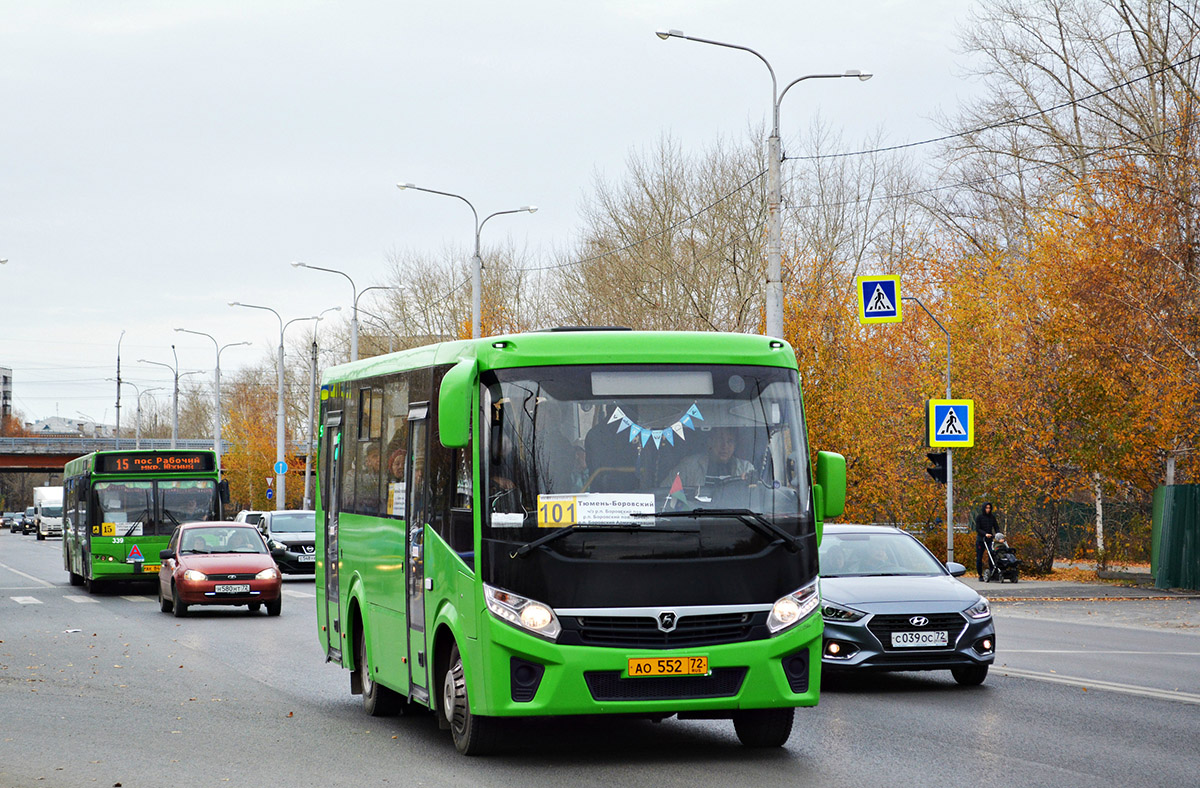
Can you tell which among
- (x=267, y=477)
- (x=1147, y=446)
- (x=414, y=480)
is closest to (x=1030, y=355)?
(x=1147, y=446)

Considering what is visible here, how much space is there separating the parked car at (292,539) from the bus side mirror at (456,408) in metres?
29.0

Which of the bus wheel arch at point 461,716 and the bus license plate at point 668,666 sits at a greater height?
the bus license plate at point 668,666

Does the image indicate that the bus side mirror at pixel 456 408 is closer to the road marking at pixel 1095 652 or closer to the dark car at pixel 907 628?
the dark car at pixel 907 628

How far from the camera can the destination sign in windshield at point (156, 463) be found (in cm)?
3138

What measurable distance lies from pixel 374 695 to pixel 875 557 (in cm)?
513

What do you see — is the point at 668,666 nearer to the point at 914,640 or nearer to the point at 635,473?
the point at 635,473

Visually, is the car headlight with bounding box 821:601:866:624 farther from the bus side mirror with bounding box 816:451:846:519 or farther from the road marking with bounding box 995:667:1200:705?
the bus side mirror with bounding box 816:451:846:519

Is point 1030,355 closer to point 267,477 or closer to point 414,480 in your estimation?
point 414,480

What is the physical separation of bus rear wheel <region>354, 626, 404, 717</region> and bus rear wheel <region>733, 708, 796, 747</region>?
312cm

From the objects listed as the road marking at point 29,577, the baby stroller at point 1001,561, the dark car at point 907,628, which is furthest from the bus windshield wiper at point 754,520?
the road marking at point 29,577

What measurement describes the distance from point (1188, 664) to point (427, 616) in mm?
9898

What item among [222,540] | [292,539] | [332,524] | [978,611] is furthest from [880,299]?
[292,539]

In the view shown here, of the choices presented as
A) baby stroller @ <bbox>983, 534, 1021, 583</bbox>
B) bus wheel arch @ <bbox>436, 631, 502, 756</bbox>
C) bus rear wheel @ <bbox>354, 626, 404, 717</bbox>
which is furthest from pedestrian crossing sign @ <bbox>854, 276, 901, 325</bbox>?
bus wheel arch @ <bbox>436, 631, 502, 756</bbox>

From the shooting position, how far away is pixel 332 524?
13242 mm
